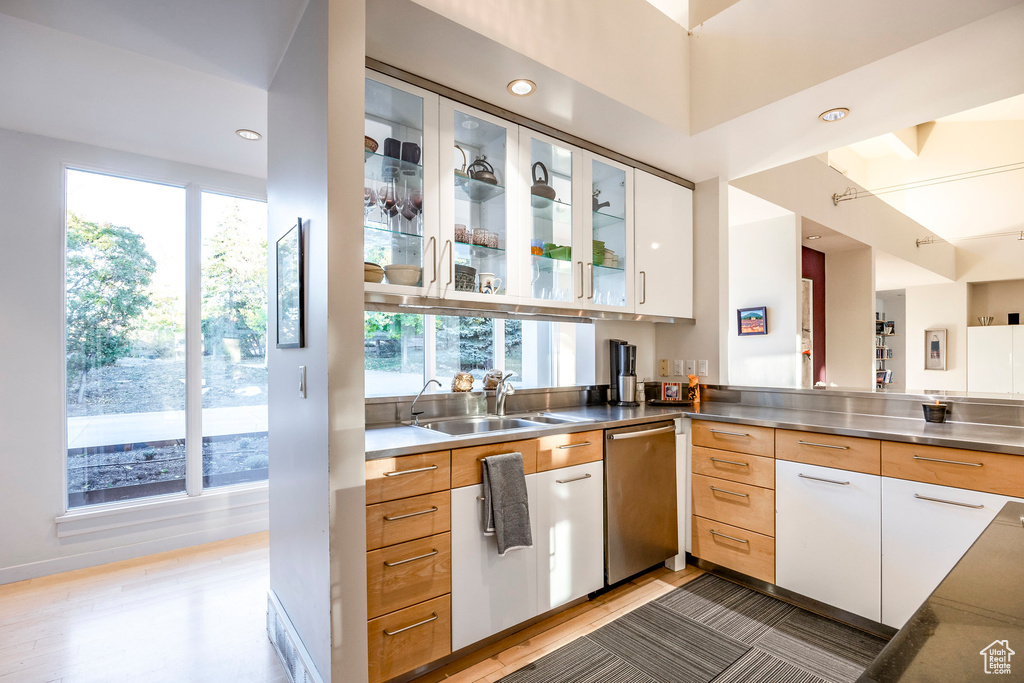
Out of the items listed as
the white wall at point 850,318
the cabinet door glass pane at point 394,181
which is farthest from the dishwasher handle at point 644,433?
the white wall at point 850,318

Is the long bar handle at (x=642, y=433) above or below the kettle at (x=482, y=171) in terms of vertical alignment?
below

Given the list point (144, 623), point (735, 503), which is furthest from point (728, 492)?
point (144, 623)

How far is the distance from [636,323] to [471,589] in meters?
2.23

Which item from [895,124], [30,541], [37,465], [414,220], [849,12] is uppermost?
[849,12]

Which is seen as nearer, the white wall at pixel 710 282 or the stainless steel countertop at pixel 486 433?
Result: the stainless steel countertop at pixel 486 433

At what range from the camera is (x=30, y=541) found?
9.24ft

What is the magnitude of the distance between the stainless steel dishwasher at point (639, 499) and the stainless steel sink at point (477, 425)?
466 millimetres

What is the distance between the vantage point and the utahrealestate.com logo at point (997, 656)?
0.44 metres

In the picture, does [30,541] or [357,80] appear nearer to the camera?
[357,80]

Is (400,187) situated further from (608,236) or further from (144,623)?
(144,623)

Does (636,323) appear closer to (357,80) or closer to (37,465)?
(357,80)

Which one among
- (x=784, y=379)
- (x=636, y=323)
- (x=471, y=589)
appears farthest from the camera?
(x=784, y=379)

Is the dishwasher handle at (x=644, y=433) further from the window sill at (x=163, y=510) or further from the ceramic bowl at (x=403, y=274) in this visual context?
the window sill at (x=163, y=510)

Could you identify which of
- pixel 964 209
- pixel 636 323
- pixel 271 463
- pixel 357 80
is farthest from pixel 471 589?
pixel 964 209
